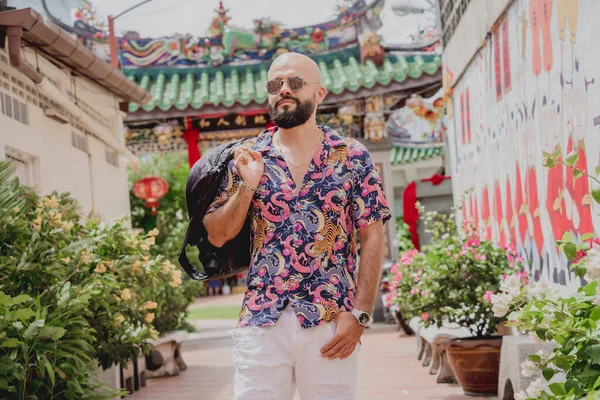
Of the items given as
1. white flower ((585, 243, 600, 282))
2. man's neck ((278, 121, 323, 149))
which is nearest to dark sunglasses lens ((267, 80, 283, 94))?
man's neck ((278, 121, 323, 149))

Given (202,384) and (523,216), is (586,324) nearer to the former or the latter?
(523,216)

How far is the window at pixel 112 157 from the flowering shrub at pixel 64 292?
5929 millimetres

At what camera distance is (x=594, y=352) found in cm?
353

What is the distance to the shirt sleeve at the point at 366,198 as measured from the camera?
3.98 meters

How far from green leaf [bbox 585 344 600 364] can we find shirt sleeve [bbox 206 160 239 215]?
1527 millimetres

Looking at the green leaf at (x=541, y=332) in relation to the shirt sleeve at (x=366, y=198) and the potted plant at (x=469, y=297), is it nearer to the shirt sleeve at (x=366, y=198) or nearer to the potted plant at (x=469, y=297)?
the shirt sleeve at (x=366, y=198)

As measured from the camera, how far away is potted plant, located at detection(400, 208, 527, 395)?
8.18m

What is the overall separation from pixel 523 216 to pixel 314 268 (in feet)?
15.7

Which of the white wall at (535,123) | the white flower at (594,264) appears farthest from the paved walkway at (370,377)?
the white flower at (594,264)

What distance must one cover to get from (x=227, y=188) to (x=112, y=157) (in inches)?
415

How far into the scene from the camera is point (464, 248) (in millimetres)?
8555

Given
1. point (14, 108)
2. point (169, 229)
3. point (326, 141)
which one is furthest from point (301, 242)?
point (169, 229)

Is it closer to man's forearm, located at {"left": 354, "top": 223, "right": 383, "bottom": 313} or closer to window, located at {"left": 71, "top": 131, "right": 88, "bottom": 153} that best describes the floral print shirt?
man's forearm, located at {"left": 354, "top": 223, "right": 383, "bottom": 313}

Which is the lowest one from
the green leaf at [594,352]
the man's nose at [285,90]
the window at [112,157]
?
the green leaf at [594,352]
